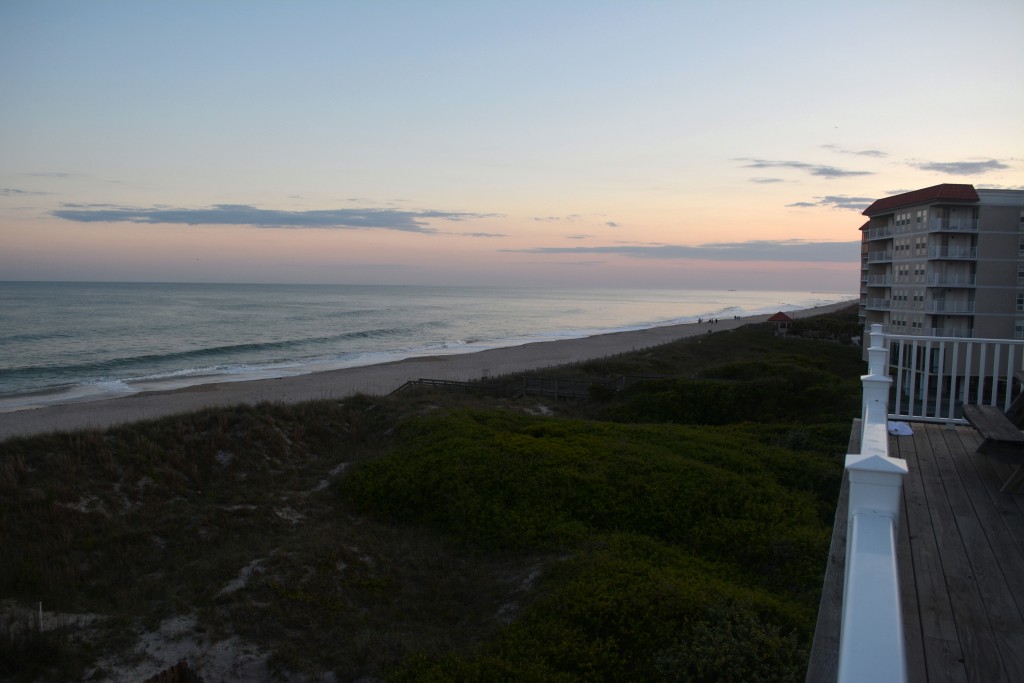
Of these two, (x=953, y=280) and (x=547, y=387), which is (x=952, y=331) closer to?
(x=953, y=280)

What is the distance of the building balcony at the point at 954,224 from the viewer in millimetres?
32375

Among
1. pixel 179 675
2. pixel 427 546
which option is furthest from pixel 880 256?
pixel 179 675

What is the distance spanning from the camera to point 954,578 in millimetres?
3455

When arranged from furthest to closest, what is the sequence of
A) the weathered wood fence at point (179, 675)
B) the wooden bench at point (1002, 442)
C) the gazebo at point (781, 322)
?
1. the gazebo at point (781, 322)
2. the weathered wood fence at point (179, 675)
3. the wooden bench at point (1002, 442)

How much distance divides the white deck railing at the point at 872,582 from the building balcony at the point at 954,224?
120 feet

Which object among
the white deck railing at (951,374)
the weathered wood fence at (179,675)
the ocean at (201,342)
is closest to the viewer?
the white deck railing at (951,374)

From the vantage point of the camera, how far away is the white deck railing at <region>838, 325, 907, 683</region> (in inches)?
59.7

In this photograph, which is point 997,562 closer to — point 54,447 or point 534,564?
point 534,564

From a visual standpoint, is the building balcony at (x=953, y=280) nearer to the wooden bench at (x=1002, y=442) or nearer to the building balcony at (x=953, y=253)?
Result: the building balcony at (x=953, y=253)

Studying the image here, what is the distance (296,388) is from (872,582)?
3141 cm

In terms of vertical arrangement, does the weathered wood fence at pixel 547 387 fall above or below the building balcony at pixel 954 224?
below

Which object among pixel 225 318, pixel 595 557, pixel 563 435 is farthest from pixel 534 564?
pixel 225 318

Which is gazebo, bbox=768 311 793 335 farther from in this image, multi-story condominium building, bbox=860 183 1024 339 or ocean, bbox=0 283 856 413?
ocean, bbox=0 283 856 413

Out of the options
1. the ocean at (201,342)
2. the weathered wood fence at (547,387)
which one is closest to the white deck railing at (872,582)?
the weathered wood fence at (547,387)
